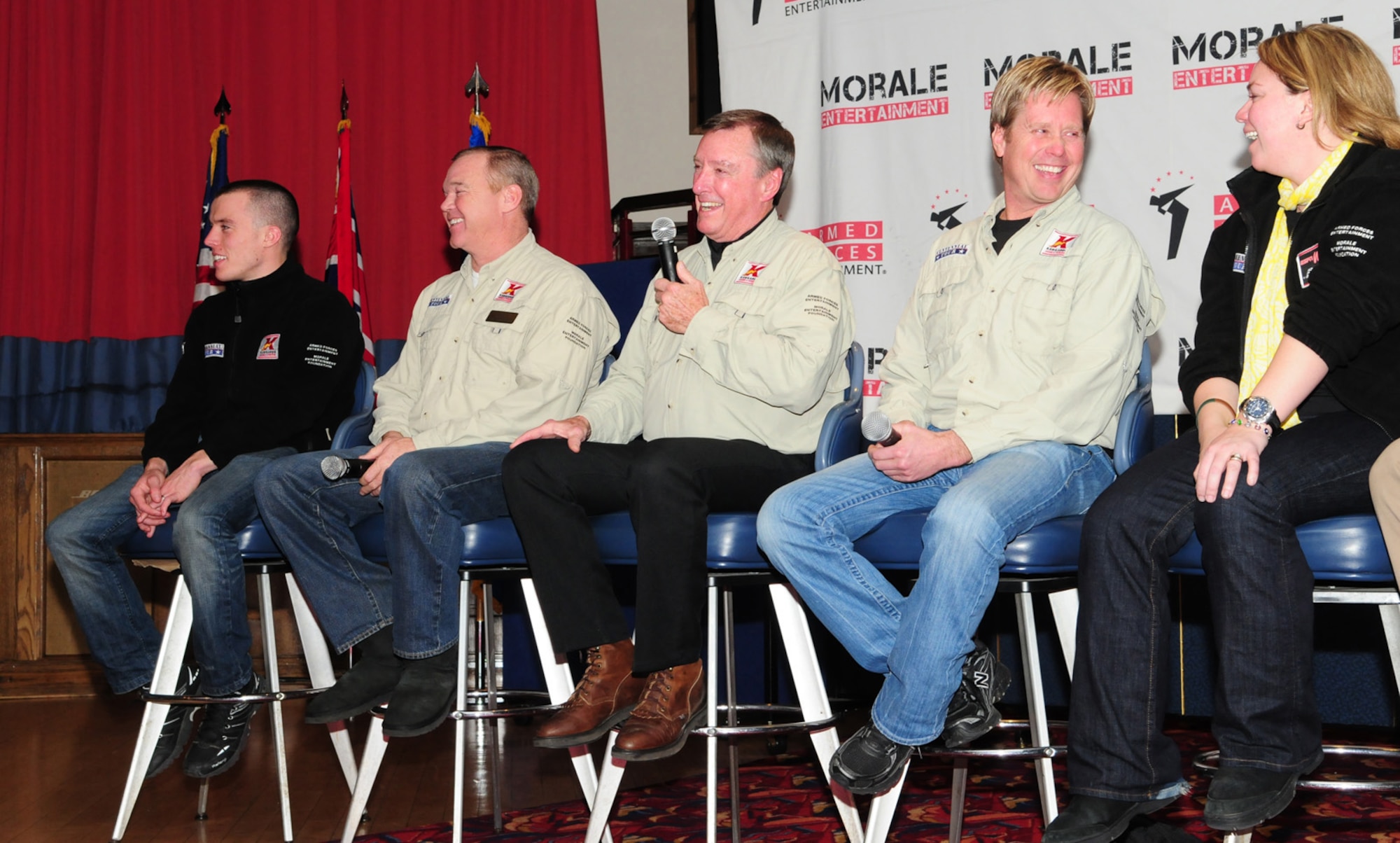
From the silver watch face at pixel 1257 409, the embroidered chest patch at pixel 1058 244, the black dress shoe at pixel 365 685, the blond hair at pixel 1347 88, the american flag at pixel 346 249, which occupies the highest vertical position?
the american flag at pixel 346 249

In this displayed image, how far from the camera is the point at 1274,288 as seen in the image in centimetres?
197

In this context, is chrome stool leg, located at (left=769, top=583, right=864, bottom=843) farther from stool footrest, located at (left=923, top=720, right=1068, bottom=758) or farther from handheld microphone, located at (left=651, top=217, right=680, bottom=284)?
handheld microphone, located at (left=651, top=217, right=680, bottom=284)

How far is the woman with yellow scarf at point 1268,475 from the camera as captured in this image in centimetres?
167

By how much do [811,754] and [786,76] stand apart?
197 cm

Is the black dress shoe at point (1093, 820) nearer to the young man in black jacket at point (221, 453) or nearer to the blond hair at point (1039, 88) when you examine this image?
the blond hair at point (1039, 88)

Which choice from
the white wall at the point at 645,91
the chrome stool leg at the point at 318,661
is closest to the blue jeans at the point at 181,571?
the chrome stool leg at the point at 318,661

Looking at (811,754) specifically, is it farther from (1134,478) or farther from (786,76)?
(786,76)

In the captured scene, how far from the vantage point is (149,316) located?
4.52 metres

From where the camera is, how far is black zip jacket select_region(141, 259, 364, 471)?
113 inches

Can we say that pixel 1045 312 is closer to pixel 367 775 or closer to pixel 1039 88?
pixel 1039 88

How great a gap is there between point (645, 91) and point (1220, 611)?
155 inches

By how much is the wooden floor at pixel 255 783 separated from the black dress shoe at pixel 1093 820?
4.68 ft

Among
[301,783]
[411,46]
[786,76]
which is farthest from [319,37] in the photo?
[301,783]

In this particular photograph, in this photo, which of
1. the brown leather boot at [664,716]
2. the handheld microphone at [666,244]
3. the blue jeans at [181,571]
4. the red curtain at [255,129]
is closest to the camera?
the brown leather boot at [664,716]
